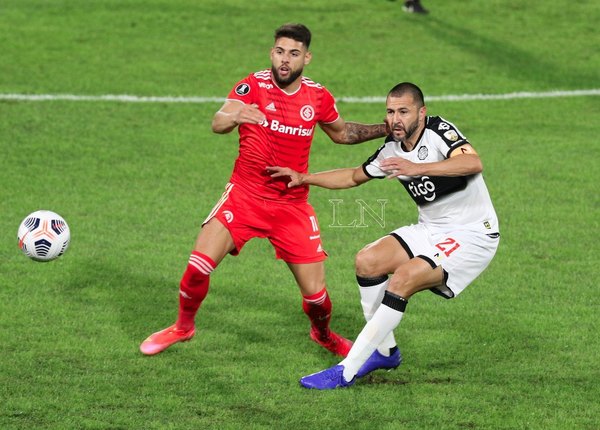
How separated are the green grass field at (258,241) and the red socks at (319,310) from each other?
24 cm

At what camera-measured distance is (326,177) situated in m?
10.1

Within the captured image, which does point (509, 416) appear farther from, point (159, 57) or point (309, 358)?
point (159, 57)

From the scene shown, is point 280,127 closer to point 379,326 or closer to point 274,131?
point 274,131

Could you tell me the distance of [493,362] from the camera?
10164 mm

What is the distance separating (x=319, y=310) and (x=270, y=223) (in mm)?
893

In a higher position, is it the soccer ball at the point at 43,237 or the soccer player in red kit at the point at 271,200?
the soccer player in red kit at the point at 271,200

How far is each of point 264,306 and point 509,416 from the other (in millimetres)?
3565

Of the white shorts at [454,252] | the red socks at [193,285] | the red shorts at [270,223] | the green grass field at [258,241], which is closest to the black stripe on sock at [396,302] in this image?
the white shorts at [454,252]

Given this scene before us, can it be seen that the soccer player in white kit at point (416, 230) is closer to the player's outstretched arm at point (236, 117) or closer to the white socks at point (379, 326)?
the white socks at point (379, 326)

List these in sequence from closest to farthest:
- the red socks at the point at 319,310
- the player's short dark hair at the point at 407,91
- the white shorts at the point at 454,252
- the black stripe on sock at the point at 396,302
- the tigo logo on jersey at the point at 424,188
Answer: the black stripe on sock at the point at 396,302 < the player's short dark hair at the point at 407,91 < the white shorts at the point at 454,252 < the tigo logo on jersey at the point at 424,188 < the red socks at the point at 319,310

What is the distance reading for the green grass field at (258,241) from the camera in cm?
922

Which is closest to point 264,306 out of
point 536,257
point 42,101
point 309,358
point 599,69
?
point 309,358

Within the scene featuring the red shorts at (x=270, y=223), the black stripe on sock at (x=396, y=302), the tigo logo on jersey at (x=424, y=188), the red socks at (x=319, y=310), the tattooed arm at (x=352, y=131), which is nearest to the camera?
the black stripe on sock at (x=396, y=302)

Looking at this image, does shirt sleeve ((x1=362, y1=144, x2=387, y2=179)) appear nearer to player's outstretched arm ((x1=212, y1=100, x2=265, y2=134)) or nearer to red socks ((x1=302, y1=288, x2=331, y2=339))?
player's outstretched arm ((x1=212, y1=100, x2=265, y2=134))
